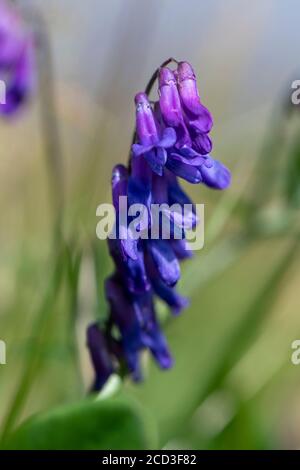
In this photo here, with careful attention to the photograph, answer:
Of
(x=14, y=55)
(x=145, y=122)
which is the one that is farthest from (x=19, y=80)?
(x=145, y=122)

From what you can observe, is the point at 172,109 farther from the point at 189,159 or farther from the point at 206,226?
the point at 206,226

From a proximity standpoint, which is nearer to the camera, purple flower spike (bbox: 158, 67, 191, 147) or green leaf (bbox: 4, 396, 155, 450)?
purple flower spike (bbox: 158, 67, 191, 147)

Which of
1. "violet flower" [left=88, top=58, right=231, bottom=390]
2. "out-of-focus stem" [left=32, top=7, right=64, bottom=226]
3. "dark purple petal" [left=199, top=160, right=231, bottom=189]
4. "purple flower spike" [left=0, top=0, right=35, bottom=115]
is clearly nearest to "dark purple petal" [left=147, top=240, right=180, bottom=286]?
"violet flower" [left=88, top=58, right=231, bottom=390]

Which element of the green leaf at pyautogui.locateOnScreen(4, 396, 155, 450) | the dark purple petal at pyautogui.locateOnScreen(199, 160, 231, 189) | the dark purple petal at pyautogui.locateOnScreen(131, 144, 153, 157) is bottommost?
the green leaf at pyautogui.locateOnScreen(4, 396, 155, 450)

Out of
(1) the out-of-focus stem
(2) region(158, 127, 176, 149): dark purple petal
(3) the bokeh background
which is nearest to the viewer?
(2) region(158, 127, 176, 149): dark purple petal

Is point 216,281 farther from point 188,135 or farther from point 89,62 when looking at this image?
point 188,135

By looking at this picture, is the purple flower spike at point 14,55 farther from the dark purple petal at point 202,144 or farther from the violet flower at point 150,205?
the dark purple petal at point 202,144

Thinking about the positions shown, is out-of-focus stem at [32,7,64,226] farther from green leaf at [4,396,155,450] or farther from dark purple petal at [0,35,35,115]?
green leaf at [4,396,155,450]

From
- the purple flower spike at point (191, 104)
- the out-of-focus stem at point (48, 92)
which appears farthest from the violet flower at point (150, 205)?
the out-of-focus stem at point (48, 92)
